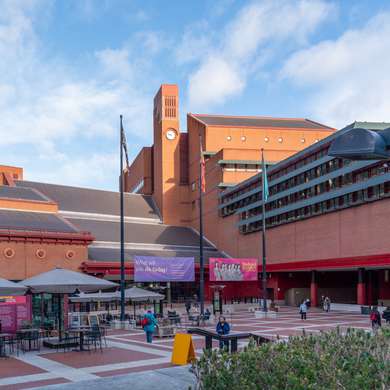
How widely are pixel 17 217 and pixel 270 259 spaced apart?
27708 millimetres

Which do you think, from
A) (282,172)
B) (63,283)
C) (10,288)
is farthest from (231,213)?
(10,288)

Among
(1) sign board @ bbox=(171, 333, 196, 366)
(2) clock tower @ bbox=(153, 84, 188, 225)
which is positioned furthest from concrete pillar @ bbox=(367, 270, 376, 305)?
(1) sign board @ bbox=(171, 333, 196, 366)

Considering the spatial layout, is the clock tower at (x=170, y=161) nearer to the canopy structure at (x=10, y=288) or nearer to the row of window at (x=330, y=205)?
the row of window at (x=330, y=205)

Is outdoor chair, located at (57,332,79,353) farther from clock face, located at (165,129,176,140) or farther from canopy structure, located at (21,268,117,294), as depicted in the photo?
clock face, located at (165,129,176,140)

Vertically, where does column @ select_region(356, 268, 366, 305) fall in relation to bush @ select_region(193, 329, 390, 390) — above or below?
below

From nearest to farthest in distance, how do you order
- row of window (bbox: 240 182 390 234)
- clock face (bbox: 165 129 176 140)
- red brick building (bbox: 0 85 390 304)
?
1. row of window (bbox: 240 182 390 234)
2. red brick building (bbox: 0 85 390 304)
3. clock face (bbox: 165 129 176 140)

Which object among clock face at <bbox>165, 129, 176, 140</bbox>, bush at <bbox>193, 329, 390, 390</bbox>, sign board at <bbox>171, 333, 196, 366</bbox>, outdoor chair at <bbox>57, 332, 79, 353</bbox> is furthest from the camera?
clock face at <bbox>165, 129, 176, 140</bbox>

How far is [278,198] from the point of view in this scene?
6072 cm

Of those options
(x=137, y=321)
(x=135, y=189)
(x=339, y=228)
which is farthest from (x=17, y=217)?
(x=135, y=189)

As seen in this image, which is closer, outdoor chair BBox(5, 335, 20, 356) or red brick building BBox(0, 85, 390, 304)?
outdoor chair BBox(5, 335, 20, 356)

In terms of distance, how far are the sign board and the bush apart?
30.9 feet

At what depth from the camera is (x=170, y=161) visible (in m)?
84.9

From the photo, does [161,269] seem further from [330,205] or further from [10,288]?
[10,288]

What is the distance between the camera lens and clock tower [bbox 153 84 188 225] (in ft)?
275
